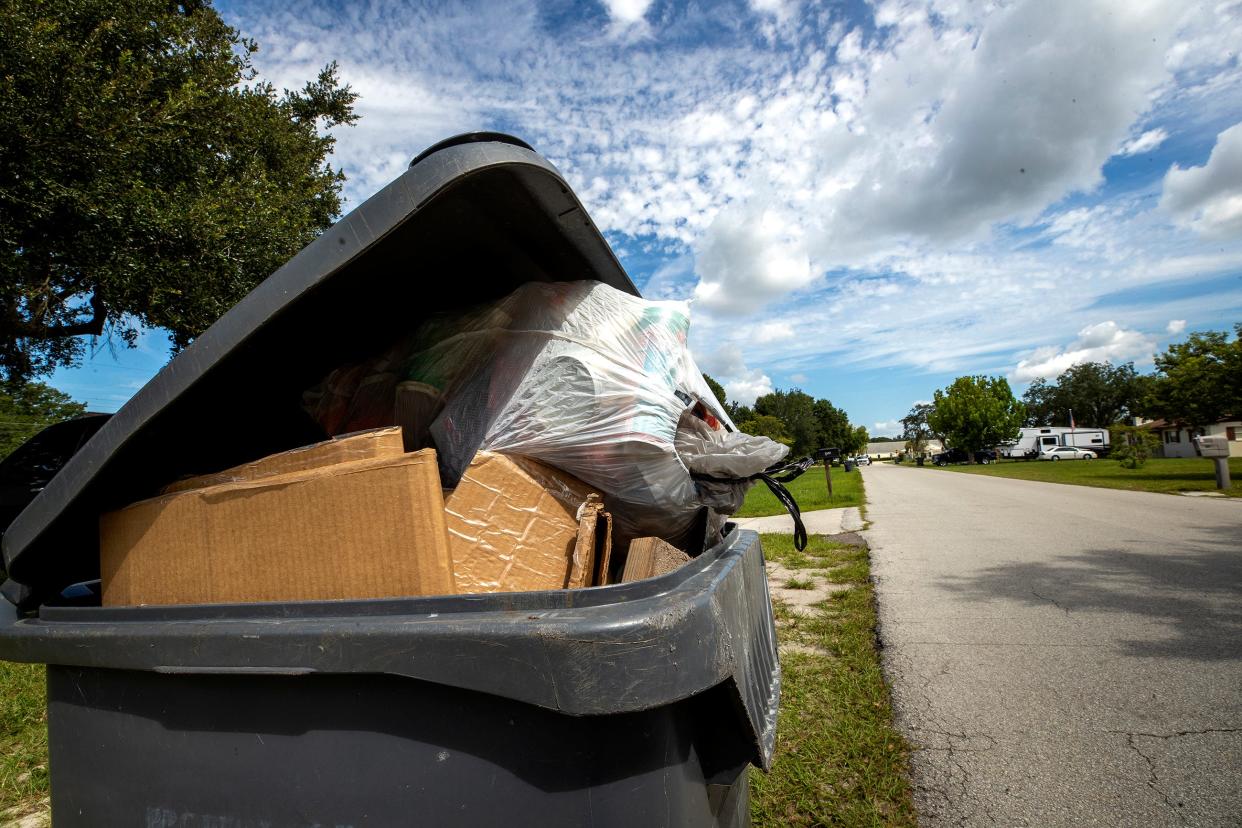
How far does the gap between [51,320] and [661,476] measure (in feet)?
37.2

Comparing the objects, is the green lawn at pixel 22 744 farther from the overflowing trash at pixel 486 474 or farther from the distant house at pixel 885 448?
the distant house at pixel 885 448

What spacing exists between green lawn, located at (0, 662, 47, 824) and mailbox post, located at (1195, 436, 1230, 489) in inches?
739

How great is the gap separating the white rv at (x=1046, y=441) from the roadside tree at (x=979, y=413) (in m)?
1.81

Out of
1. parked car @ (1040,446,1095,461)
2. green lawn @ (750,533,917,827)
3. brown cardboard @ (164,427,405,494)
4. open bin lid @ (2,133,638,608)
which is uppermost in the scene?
open bin lid @ (2,133,638,608)

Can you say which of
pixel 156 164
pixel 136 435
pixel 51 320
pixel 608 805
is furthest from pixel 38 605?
pixel 51 320

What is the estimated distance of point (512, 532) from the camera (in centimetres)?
140

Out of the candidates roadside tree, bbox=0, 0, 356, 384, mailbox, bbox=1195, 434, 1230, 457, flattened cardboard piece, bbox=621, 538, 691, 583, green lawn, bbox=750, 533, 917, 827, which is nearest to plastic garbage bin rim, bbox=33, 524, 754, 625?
flattened cardboard piece, bbox=621, 538, 691, 583

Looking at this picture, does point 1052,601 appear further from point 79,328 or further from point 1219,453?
point 1219,453

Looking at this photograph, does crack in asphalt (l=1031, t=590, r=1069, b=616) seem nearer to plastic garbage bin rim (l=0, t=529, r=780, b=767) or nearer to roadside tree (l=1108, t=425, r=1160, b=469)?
plastic garbage bin rim (l=0, t=529, r=780, b=767)

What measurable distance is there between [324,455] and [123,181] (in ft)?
26.4

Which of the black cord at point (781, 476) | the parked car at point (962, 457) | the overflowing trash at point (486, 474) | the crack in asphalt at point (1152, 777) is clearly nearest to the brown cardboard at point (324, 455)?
the overflowing trash at point (486, 474)

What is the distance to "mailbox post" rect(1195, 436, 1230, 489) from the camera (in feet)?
46.7

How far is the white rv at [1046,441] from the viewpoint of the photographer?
6569 cm

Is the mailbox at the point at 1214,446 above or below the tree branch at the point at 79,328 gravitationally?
below
